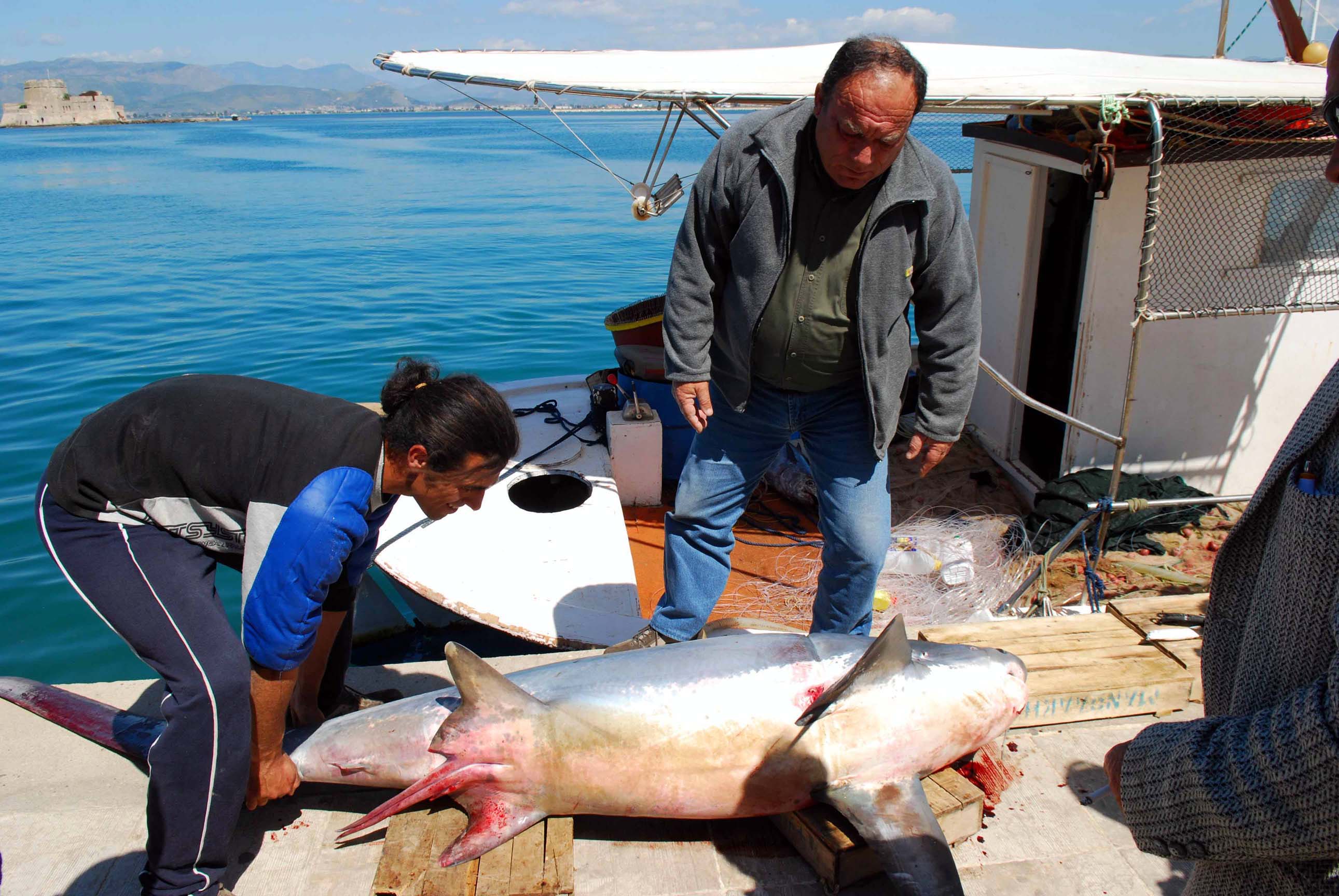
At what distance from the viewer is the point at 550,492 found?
21.6 feet

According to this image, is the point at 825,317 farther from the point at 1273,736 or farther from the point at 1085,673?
the point at 1273,736

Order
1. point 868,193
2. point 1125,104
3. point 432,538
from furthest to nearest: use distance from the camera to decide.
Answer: point 432,538, point 1125,104, point 868,193

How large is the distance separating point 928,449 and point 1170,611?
147 centimetres

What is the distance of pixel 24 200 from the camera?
2891cm

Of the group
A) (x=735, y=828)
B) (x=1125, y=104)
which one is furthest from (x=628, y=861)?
(x=1125, y=104)

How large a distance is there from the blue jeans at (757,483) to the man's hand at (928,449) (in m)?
0.13

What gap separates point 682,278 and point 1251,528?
196cm

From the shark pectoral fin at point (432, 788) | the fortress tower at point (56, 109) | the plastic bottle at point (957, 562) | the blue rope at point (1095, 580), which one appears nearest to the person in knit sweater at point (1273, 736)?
the shark pectoral fin at point (432, 788)

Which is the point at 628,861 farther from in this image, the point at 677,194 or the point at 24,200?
the point at 24,200

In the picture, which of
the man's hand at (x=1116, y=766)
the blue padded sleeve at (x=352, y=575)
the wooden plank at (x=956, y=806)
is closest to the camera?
the man's hand at (x=1116, y=766)

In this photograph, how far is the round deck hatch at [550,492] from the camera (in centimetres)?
631

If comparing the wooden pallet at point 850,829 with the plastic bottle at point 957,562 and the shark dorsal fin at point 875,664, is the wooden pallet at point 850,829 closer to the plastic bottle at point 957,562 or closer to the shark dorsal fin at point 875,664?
the shark dorsal fin at point 875,664

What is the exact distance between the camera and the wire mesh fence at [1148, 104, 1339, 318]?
5.26 meters

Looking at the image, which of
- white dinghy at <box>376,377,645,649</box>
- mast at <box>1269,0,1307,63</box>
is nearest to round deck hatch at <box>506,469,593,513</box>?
white dinghy at <box>376,377,645,649</box>
